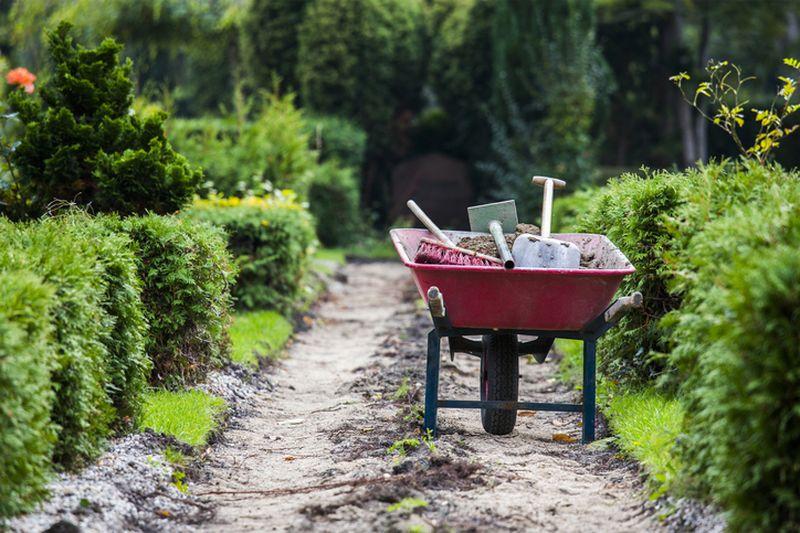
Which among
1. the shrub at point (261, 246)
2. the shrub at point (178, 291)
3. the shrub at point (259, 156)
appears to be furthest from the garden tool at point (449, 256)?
the shrub at point (259, 156)

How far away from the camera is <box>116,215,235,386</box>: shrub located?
589cm

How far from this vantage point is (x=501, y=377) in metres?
5.50

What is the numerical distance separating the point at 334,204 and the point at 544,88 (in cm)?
395

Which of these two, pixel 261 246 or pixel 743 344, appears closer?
pixel 743 344

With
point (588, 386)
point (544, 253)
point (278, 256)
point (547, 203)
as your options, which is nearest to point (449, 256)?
point (544, 253)

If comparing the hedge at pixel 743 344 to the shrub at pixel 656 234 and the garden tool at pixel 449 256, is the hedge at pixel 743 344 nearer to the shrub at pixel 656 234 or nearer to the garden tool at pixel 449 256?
the shrub at pixel 656 234

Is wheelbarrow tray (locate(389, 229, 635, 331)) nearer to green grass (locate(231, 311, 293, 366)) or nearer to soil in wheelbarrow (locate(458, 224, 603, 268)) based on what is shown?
soil in wheelbarrow (locate(458, 224, 603, 268))

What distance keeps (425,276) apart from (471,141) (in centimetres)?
1339

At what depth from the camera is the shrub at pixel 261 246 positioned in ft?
29.1

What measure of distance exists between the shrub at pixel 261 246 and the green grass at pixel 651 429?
13.0ft

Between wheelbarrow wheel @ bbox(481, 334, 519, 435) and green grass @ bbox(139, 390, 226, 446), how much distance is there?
1.60m

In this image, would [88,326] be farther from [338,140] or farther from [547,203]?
[338,140]

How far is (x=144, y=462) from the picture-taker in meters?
4.59

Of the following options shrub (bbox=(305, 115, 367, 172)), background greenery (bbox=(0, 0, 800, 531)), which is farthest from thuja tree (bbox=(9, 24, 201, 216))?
shrub (bbox=(305, 115, 367, 172))
